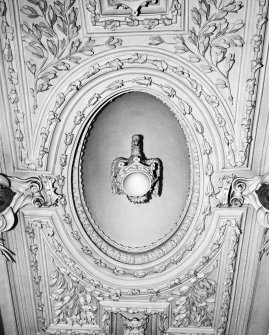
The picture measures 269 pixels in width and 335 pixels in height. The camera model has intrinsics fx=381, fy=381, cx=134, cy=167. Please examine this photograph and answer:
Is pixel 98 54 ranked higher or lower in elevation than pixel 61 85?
higher

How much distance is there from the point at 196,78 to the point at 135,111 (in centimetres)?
59

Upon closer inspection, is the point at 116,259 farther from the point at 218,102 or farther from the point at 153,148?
the point at 218,102

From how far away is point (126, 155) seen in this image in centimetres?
298

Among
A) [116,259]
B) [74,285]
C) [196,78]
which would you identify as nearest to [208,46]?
[196,78]

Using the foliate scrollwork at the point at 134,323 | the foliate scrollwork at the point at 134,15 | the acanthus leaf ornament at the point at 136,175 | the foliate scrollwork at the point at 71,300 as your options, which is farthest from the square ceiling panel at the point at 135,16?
the foliate scrollwork at the point at 134,323

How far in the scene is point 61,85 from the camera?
2.46 meters

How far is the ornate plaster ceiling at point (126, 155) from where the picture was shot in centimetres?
Result: 230

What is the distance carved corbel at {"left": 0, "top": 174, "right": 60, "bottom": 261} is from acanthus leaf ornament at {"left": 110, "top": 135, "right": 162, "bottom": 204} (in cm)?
47

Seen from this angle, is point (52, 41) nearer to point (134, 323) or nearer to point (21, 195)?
point (21, 195)

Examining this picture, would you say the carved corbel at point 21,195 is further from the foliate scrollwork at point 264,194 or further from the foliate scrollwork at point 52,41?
the foliate scrollwork at point 264,194

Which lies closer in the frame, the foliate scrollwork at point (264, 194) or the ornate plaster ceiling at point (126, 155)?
the ornate plaster ceiling at point (126, 155)

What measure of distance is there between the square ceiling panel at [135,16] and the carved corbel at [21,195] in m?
1.06

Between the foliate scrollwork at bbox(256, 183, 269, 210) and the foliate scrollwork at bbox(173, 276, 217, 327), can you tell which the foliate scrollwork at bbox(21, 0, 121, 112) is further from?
the foliate scrollwork at bbox(173, 276, 217, 327)

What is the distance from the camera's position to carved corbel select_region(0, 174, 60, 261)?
2648 mm
